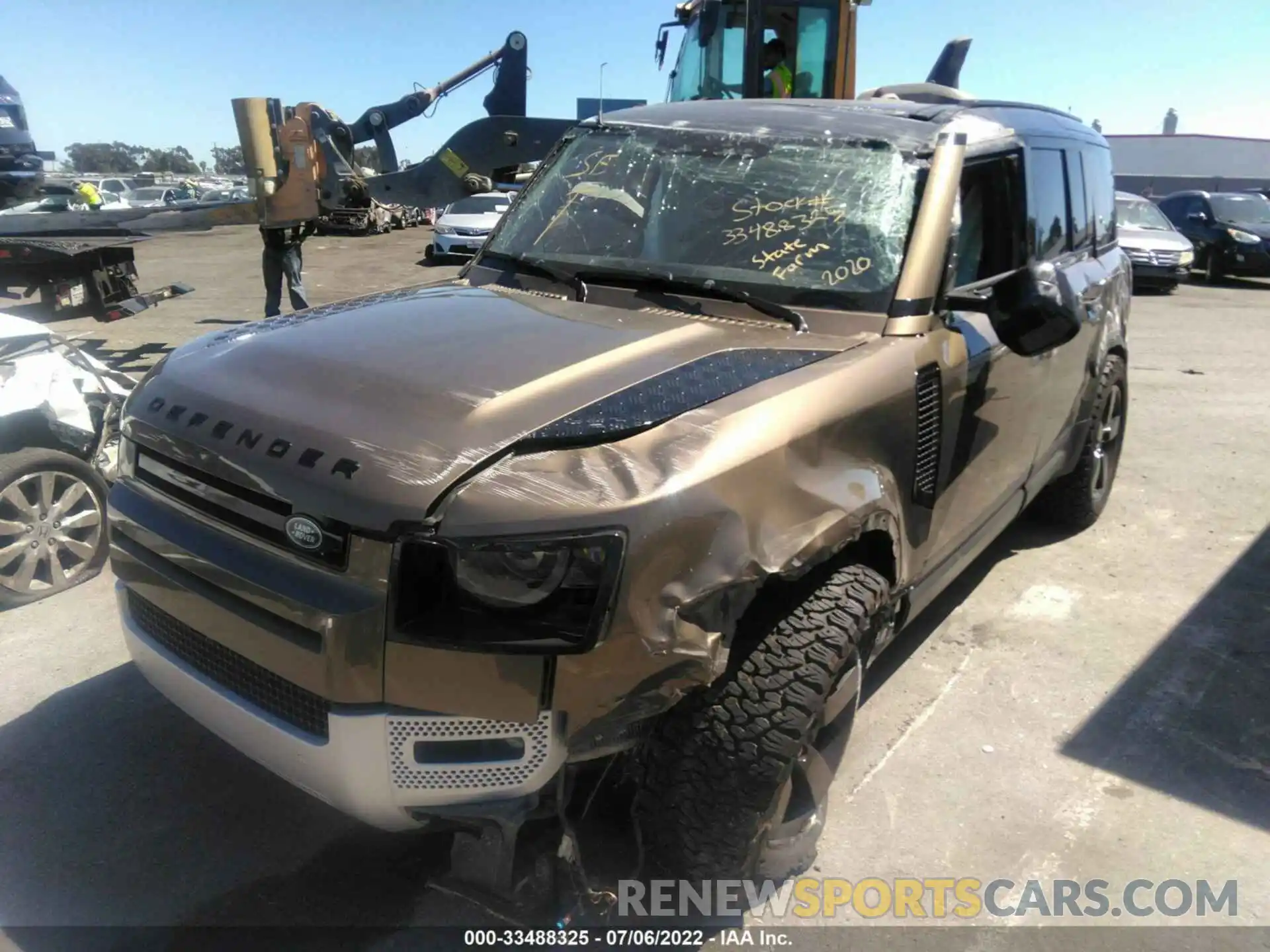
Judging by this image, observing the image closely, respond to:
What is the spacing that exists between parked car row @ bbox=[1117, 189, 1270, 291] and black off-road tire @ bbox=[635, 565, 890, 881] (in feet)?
46.7

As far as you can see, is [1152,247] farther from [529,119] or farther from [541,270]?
[541,270]

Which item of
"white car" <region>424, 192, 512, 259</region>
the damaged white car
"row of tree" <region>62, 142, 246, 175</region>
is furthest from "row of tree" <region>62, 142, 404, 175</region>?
the damaged white car

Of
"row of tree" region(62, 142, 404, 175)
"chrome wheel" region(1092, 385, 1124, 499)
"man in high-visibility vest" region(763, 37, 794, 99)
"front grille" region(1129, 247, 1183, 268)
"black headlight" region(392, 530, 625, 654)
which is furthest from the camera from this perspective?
"row of tree" region(62, 142, 404, 175)

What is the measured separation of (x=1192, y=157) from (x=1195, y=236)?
89.6ft

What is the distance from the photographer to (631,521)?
6.02 feet

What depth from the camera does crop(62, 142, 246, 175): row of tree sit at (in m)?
70.9

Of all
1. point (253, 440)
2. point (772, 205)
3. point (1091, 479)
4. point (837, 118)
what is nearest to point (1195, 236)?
point (1091, 479)

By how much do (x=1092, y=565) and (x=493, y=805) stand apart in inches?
147

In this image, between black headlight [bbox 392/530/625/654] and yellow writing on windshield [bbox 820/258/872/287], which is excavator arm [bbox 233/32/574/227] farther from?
black headlight [bbox 392/530/625/654]

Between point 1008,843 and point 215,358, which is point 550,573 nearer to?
point 215,358

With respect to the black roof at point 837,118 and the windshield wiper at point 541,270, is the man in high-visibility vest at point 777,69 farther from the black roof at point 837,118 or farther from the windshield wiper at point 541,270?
the windshield wiper at point 541,270

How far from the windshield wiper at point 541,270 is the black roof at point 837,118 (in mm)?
770

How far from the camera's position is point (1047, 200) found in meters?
3.79

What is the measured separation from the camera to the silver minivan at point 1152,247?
48.6 feet
